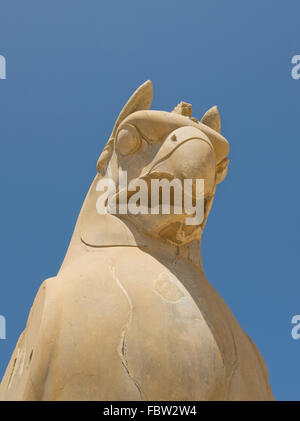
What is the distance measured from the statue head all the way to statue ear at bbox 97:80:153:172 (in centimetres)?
6

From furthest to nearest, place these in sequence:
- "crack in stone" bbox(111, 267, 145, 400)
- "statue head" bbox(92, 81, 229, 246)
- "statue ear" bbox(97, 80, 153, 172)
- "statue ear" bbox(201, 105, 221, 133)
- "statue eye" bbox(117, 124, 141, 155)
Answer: "statue ear" bbox(201, 105, 221, 133)
"statue ear" bbox(97, 80, 153, 172)
"statue eye" bbox(117, 124, 141, 155)
"statue head" bbox(92, 81, 229, 246)
"crack in stone" bbox(111, 267, 145, 400)

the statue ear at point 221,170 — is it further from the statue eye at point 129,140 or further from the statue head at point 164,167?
the statue eye at point 129,140

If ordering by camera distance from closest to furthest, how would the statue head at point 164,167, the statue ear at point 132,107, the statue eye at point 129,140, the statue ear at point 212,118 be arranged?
the statue head at point 164,167 < the statue eye at point 129,140 < the statue ear at point 132,107 < the statue ear at point 212,118

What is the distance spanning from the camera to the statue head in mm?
4520

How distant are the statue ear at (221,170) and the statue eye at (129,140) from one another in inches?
31.0

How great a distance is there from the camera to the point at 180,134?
459cm

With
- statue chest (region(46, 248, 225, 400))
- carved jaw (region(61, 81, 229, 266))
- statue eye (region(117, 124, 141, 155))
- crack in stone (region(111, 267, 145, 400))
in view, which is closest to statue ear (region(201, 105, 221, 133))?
carved jaw (region(61, 81, 229, 266))

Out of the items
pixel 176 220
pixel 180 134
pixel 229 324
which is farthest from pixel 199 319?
pixel 180 134

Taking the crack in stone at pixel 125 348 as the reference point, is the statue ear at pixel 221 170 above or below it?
above

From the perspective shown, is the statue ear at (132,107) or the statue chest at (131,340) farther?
the statue ear at (132,107)

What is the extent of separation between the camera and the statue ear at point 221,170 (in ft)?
16.7

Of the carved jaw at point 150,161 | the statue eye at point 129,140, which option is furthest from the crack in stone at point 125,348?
the statue eye at point 129,140

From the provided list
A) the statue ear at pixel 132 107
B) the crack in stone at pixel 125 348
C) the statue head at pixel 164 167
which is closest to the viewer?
the crack in stone at pixel 125 348

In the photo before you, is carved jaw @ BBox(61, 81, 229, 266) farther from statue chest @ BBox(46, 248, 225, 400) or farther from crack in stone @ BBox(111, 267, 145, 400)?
crack in stone @ BBox(111, 267, 145, 400)
